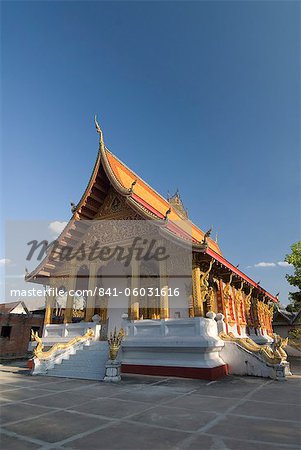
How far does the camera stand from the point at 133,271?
1045 centimetres

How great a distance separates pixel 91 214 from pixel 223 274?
6167mm

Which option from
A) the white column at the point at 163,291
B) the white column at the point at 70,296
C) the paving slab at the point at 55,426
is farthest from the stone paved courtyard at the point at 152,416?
the white column at the point at 70,296

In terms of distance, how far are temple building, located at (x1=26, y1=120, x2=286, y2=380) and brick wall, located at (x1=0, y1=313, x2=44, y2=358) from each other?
10095 mm

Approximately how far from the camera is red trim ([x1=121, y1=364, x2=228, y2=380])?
770cm

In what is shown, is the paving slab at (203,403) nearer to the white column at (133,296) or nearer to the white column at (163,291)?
the white column at (163,291)

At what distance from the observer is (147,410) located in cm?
460

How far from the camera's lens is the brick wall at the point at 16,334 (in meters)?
20.2

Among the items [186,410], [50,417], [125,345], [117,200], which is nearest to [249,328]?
[125,345]

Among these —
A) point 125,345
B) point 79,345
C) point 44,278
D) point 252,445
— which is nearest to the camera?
point 252,445

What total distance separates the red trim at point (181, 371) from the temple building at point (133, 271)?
126mm

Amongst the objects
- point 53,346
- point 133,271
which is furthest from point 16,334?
point 133,271

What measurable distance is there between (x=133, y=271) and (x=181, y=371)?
3.66 m

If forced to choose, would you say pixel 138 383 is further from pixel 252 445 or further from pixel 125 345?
pixel 252 445
